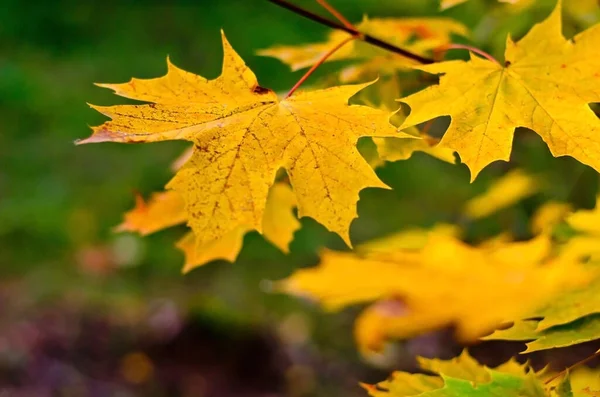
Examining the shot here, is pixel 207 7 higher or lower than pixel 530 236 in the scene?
higher

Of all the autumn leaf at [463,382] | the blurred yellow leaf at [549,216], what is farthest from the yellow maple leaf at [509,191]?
the autumn leaf at [463,382]

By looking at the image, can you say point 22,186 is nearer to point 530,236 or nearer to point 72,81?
point 72,81

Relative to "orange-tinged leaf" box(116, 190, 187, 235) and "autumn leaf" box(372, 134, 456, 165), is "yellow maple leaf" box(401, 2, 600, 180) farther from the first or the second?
"orange-tinged leaf" box(116, 190, 187, 235)

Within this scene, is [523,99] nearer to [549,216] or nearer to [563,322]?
[563,322]

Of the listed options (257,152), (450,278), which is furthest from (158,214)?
(450,278)

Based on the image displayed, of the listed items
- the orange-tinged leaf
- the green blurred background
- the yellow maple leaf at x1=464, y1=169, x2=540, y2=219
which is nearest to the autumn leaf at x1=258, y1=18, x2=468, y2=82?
the orange-tinged leaf

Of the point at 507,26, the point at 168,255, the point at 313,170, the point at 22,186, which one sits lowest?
the point at 313,170

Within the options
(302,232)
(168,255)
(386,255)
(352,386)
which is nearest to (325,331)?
(352,386)
